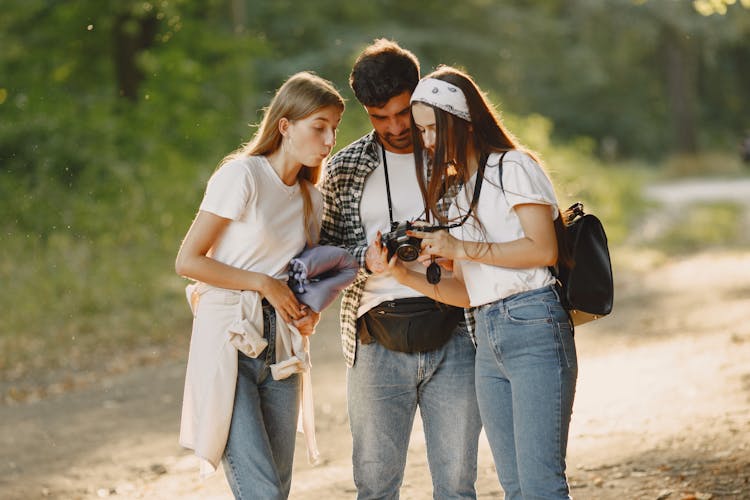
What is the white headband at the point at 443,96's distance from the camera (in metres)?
3.22

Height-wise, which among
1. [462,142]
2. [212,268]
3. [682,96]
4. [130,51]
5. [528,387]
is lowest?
[528,387]

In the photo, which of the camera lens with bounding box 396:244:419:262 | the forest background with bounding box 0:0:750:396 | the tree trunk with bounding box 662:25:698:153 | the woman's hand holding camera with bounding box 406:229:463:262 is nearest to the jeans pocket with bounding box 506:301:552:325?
the woman's hand holding camera with bounding box 406:229:463:262

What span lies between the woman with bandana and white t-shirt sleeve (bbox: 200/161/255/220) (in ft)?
1.74

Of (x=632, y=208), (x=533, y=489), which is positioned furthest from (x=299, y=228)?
(x=632, y=208)

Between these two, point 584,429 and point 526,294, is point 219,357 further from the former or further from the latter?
point 584,429

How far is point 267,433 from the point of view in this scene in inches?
136

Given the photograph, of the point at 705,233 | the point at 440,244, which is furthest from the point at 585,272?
the point at 705,233

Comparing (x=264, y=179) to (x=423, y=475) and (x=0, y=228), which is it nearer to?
(x=423, y=475)

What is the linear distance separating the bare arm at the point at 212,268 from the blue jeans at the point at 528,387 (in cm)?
70

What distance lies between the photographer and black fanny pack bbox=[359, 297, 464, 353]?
139 inches

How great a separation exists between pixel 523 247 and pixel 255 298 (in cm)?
89

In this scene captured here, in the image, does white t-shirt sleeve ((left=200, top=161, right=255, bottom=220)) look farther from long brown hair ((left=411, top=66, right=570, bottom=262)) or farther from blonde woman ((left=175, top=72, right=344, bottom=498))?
long brown hair ((left=411, top=66, right=570, bottom=262))

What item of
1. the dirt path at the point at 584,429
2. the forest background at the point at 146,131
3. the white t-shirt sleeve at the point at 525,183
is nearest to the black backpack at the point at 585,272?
the white t-shirt sleeve at the point at 525,183

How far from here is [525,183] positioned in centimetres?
319
